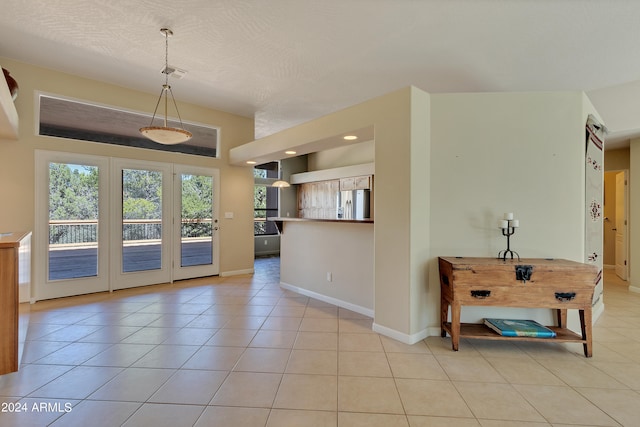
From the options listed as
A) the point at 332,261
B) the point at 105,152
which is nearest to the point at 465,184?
the point at 332,261

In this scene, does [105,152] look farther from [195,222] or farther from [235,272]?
[235,272]

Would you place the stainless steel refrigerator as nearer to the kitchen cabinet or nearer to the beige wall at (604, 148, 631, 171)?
the beige wall at (604, 148, 631, 171)

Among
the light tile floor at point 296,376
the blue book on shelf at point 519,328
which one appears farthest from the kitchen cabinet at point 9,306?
the blue book on shelf at point 519,328

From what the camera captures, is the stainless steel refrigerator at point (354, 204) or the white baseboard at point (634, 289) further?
the stainless steel refrigerator at point (354, 204)

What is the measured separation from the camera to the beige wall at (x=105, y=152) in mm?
3832

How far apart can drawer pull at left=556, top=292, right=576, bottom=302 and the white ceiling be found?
2.58 meters

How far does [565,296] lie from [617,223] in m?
5.39

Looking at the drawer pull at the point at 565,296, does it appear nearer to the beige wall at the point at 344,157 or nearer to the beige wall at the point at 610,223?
the beige wall at the point at 344,157

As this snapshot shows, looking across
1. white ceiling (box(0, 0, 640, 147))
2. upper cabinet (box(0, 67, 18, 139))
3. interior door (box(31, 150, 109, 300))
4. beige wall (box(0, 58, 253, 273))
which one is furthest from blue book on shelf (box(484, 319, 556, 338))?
interior door (box(31, 150, 109, 300))

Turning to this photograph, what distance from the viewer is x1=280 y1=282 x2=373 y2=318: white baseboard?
142 inches

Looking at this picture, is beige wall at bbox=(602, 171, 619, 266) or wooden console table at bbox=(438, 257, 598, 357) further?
beige wall at bbox=(602, 171, 619, 266)

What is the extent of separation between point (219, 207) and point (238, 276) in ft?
4.64

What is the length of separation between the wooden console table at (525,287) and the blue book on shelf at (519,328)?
4cm

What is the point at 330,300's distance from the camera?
4.04 m
